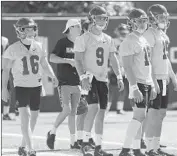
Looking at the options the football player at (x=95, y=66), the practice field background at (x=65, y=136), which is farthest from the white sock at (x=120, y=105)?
the football player at (x=95, y=66)

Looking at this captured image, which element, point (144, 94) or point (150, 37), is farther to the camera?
point (150, 37)

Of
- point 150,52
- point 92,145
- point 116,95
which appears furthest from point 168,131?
point 116,95

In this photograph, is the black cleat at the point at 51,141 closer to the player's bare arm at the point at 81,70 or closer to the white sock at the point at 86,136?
the white sock at the point at 86,136

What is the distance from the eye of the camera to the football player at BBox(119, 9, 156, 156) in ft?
33.0

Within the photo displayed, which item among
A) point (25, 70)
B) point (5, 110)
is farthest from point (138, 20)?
point (5, 110)

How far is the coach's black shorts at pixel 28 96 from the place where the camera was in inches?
411

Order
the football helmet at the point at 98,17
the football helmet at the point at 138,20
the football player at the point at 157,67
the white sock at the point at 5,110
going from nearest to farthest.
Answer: the football helmet at the point at 138,20 → the football player at the point at 157,67 → the football helmet at the point at 98,17 → the white sock at the point at 5,110

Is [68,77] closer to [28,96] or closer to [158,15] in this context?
[28,96]

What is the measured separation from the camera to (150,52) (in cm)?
1048

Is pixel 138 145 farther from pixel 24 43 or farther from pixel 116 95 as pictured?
pixel 116 95

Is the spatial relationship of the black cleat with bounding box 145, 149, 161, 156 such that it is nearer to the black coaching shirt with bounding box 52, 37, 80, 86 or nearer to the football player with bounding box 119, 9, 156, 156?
the football player with bounding box 119, 9, 156, 156

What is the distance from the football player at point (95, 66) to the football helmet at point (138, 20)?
20.1 inches

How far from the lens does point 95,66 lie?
35.2ft

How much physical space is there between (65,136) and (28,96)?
2.91m
